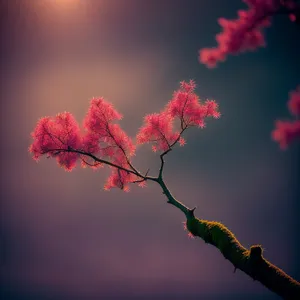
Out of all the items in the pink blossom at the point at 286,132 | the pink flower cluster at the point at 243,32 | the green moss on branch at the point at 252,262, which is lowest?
the green moss on branch at the point at 252,262

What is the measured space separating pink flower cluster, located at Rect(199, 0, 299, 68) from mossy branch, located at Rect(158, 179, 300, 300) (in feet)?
10.2

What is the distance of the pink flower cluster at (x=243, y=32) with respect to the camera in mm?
3307

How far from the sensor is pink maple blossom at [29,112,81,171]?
6.05 metres

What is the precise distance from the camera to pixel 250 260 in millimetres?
4148

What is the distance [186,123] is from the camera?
6.19 meters

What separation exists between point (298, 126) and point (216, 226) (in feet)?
→ 9.68

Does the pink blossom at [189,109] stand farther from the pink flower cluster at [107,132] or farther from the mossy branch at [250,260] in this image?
the mossy branch at [250,260]

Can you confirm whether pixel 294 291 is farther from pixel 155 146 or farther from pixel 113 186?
pixel 113 186

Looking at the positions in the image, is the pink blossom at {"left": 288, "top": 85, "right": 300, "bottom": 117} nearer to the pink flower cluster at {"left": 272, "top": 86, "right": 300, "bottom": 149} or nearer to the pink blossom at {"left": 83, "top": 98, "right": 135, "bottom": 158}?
the pink flower cluster at {"left": 272, "top": 86, "right": 300, "bottom": 149}

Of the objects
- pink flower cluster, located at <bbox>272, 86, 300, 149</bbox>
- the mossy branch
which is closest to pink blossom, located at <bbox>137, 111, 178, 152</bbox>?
the mossy branch

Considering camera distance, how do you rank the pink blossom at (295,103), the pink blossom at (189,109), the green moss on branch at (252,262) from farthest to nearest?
the pink blossom at (189,109) → the green moss on branch at (252,262) → the pink blossom at (295,103)

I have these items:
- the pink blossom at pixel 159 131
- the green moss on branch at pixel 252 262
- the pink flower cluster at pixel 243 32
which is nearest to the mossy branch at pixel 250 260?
the green moss on branch at pixel 252 262

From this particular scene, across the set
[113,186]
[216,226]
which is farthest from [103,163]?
[216,226]

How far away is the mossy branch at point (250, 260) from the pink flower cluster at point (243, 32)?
10.2 ft
